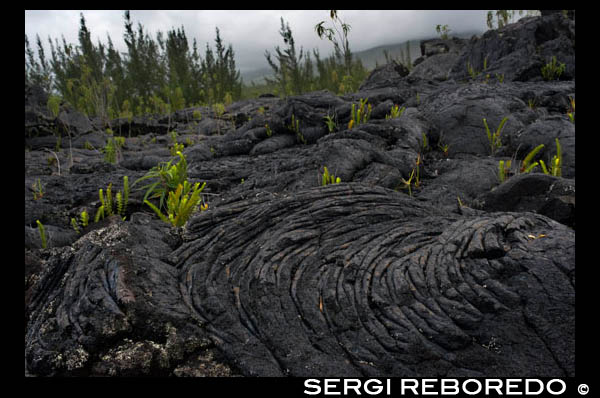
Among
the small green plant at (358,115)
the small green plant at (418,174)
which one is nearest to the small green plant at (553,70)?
the small green plant at (358,115)

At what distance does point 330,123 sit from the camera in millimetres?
7168

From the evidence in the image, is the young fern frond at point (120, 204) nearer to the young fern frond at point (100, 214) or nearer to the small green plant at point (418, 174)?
the young fern frond at point (100, 214)

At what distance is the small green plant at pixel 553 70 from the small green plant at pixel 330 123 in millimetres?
6728

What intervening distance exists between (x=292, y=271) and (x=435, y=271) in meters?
1.00

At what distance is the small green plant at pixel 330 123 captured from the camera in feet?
23.6

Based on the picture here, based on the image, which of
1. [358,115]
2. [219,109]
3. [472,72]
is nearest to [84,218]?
[358,115]

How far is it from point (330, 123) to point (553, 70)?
7.15 metres

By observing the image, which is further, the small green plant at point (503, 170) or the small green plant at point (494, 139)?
the small green plant at point (494, 139)

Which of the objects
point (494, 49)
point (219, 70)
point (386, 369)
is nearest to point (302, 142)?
point (386, 369)

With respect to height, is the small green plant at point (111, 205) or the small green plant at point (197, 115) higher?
the small green plant at point (197, 115)

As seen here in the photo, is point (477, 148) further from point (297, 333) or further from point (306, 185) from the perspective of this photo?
point (297, 333)

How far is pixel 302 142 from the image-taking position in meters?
7.68

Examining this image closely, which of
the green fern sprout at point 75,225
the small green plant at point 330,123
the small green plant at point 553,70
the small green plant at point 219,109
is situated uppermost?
the small green plant at point 219,109

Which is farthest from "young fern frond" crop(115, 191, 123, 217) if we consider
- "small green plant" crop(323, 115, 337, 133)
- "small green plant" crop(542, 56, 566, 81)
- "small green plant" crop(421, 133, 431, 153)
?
"small green plant" crop(542, 56, 566, 81)
